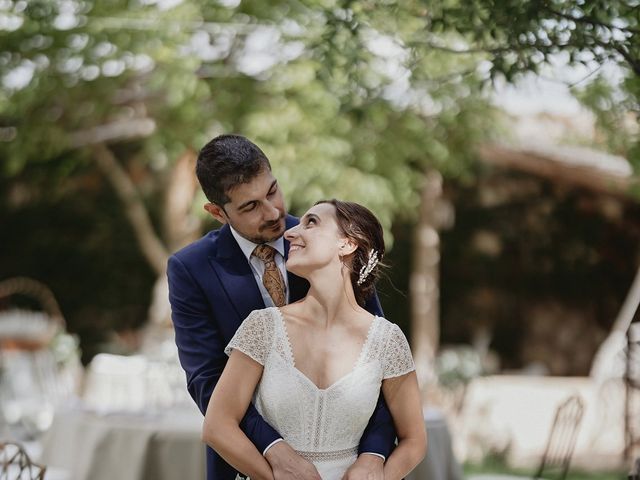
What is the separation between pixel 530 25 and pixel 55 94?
7.32m

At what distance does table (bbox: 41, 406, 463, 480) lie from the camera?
5066 millimetres

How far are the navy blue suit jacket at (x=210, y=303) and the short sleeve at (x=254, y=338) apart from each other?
174mm

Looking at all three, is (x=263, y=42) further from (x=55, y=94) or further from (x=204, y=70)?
(x=55, y=94)

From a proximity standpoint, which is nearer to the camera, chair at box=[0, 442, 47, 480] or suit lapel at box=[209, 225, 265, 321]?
suit lapel at box=[209, 225, 265, 321]

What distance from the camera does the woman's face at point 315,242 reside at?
2.55 m

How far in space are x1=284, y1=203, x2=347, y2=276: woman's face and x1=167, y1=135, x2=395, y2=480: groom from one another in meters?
0.12

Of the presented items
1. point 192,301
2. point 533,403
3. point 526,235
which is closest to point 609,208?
point 526,235

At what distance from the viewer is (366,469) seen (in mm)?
2482

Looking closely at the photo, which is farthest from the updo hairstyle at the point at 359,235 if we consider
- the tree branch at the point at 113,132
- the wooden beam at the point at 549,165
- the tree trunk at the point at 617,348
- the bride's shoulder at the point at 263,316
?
the wooden beam at the point at 549,165

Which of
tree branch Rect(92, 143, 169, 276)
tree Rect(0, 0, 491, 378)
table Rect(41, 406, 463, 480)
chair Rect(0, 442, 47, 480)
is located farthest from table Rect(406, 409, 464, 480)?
tree branch Rect(92, 143, 169, 276)

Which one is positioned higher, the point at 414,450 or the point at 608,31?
the point at 608,31

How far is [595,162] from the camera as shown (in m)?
11.8

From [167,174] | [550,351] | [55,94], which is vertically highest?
[55,94]

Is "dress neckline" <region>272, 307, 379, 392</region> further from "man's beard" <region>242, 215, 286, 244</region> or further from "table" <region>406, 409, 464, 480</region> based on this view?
"table" <region>406, 409, 464, 480</region>
